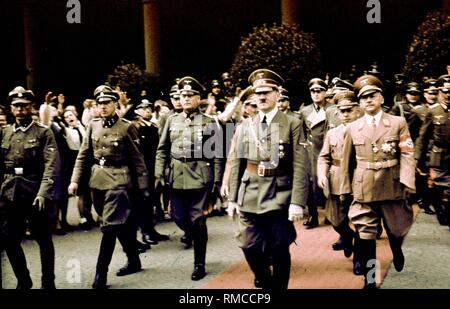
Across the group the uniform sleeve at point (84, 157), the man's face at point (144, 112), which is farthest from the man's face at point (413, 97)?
the uniform sleeve at point (84, 157)

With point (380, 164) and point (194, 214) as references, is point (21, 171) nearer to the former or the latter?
point (194, 214)

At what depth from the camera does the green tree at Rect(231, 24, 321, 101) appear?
895cm

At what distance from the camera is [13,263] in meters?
6.00

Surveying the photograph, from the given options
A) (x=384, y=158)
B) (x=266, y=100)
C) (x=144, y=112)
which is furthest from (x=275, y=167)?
(x=144, y=112)

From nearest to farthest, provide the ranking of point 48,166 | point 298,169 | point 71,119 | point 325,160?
point 298,169, point 48,166, point 325,160, point 71,119

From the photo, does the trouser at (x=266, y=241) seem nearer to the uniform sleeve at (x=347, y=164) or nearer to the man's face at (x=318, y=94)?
the uniform sleeve at (x=347, y=164)

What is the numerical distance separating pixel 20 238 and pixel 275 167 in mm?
2622

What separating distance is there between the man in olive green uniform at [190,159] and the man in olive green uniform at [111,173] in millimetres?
428

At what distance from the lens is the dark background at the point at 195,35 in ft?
61.6

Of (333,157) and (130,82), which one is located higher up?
(130,82)

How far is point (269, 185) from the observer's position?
538cm

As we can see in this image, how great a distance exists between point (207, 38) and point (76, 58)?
4.50 m
